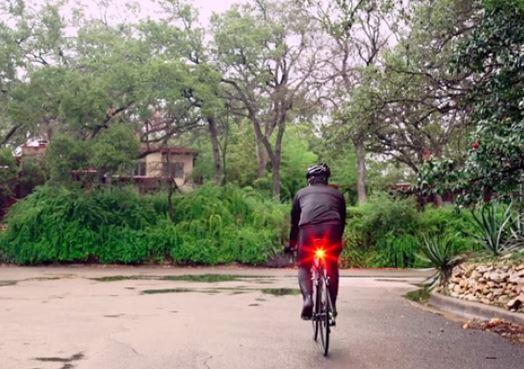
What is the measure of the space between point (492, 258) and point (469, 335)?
125 inches

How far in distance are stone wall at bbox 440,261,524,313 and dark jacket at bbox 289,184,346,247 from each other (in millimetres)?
3436

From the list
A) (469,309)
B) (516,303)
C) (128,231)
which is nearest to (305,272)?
(516,303)

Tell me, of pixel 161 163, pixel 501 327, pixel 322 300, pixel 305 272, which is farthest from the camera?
pixel 161 163

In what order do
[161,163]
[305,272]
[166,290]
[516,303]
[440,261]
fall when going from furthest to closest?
[161,163]
[166,290]
[440,261]
[516,303]
[305,272]

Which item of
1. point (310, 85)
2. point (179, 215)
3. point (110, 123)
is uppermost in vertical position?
point (310, 85)

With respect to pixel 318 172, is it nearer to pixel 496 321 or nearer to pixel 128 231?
pixel 496 321

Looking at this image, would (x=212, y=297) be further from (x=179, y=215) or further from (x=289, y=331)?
(x=179, y=215)

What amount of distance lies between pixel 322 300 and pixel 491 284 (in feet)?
14.0

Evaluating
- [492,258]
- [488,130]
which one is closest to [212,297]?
[492,258]

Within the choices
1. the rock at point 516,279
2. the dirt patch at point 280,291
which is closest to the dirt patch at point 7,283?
the dirt patch at point 280,291

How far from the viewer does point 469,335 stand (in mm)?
8070

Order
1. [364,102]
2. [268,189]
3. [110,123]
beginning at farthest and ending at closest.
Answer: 1. [268,189]
2. [110,123]
3. [364,102]

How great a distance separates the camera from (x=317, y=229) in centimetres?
718

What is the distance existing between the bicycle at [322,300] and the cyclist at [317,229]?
9 cm
